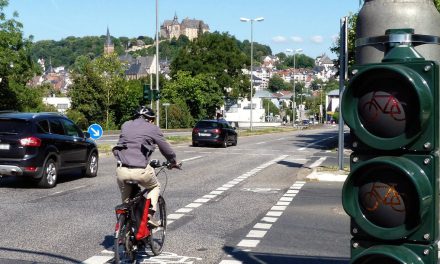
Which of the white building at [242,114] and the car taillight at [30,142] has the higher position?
the car taillight at [30,142]

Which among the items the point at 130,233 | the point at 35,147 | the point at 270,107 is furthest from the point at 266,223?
the point at 270,107

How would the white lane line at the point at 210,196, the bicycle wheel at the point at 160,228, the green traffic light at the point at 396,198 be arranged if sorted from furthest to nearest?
1. the white lane line at the point at 210,196
2. the bicycle wheel at the point at 160,228
3. the green traffic light at the point at 396,198

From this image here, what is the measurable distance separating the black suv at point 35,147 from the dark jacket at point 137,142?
7.75 m

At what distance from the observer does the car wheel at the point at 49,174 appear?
14.7m

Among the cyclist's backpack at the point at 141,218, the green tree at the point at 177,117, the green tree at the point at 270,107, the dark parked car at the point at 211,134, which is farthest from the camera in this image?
the green tree at the point at 270,107

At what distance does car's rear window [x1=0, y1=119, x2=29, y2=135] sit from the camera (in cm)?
1462

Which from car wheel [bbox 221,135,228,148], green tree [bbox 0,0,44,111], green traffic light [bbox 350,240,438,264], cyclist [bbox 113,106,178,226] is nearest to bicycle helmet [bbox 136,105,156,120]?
cyclist [bbox 113,106,178,226]

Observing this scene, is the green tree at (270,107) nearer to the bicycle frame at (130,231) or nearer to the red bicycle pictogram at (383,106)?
the bicycle frame at (130,231)

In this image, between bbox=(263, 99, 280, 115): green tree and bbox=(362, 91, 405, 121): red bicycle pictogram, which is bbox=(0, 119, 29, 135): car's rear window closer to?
bbox=(362, 91, 405, 121): red bicycle pictogram

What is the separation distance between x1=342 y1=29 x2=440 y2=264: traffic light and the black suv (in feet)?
41.7

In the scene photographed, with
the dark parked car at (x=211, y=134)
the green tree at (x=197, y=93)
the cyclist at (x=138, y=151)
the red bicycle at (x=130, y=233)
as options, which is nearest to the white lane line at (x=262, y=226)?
the red bicycle at (x=130, y=233)

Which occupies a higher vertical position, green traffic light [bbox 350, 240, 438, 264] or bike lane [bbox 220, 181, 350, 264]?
green traffic light [bbox 350, 240, 438, 264]

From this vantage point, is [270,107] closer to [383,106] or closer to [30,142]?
[30,142]

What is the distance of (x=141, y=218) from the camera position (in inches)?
282
